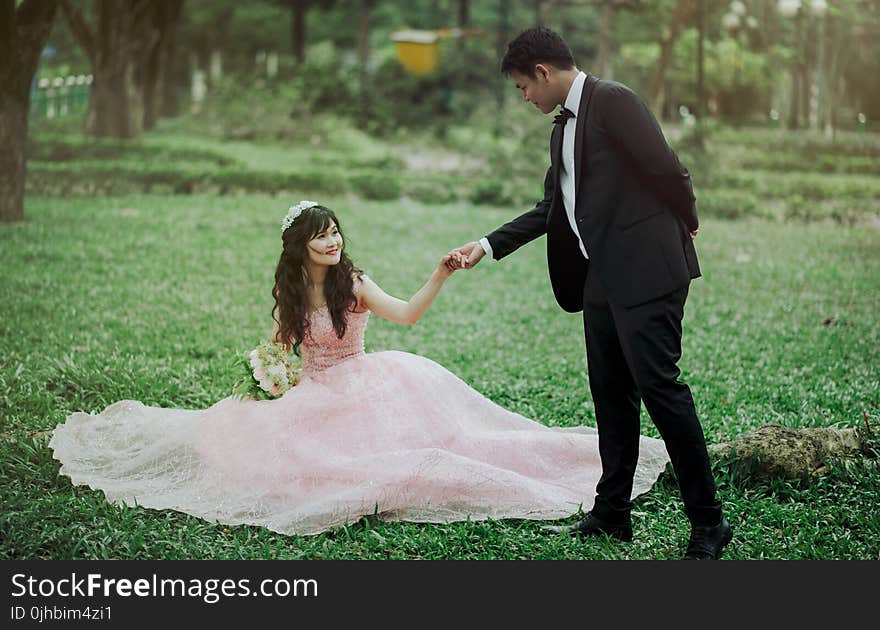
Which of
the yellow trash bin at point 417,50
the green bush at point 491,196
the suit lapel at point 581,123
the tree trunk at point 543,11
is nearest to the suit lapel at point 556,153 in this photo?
the suit lapel at point 581,123

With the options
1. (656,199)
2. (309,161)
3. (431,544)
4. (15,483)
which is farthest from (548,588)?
(309,161)

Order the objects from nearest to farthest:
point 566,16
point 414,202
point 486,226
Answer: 1. point 486,226
2. point 414,202
3. point 566,16

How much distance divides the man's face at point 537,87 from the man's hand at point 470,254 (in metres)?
0.70

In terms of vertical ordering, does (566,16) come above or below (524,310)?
above

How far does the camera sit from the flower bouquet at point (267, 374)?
186 inches

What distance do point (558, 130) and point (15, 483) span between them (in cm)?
273

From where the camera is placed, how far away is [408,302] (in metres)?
4.65

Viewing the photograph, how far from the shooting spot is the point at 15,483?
4711 mm

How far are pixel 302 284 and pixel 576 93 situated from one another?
155 cm

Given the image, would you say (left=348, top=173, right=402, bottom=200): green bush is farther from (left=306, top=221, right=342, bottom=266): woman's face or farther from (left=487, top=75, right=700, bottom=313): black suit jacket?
(left=487, top=75, right=700, bottom=313): black suit jacket

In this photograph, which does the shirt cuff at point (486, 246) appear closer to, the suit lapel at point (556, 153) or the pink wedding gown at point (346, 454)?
the suit lapel at point (556, 153)

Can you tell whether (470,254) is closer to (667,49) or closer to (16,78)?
(16,78)

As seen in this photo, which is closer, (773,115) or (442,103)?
(773,115)

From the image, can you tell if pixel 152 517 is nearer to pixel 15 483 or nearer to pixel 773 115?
pixel 15 483
